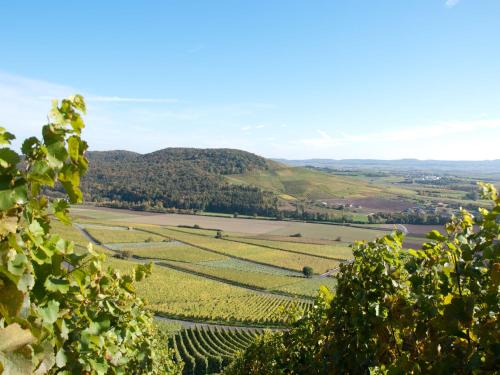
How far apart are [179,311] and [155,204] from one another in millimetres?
103951

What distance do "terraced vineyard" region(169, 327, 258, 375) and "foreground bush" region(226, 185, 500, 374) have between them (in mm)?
30193

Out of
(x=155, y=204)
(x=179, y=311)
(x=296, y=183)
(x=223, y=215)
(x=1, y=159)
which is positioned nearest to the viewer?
(x=1, y=159)

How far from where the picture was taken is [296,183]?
17912cm

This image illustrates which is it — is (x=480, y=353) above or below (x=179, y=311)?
above

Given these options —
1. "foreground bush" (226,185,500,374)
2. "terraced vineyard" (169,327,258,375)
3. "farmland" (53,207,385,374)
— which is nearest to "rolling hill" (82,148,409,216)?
"farmland" (53,207,385,374)

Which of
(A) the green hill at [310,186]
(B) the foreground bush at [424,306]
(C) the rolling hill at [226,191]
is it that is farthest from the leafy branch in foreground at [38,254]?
(A) the green hill at [310,186]

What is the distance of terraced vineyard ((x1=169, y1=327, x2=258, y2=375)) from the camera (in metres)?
34.7

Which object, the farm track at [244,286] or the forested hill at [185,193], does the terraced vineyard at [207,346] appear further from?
the forested hill at [185,193]

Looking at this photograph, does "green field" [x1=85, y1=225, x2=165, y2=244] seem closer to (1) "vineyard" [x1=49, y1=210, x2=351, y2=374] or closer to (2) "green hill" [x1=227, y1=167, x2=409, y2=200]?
(1) "vineyard" [x1=49, y1=210, x2=351, y2=374]

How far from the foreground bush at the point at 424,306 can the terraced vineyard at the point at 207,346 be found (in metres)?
30.2

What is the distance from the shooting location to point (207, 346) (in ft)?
133

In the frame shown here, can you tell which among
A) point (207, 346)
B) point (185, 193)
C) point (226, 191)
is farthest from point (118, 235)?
point (226, 191)

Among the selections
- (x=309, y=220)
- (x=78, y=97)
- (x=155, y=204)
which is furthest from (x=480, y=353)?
(x=155, y=204)

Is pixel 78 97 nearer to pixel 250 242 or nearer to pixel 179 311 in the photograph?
pixel 179 311
